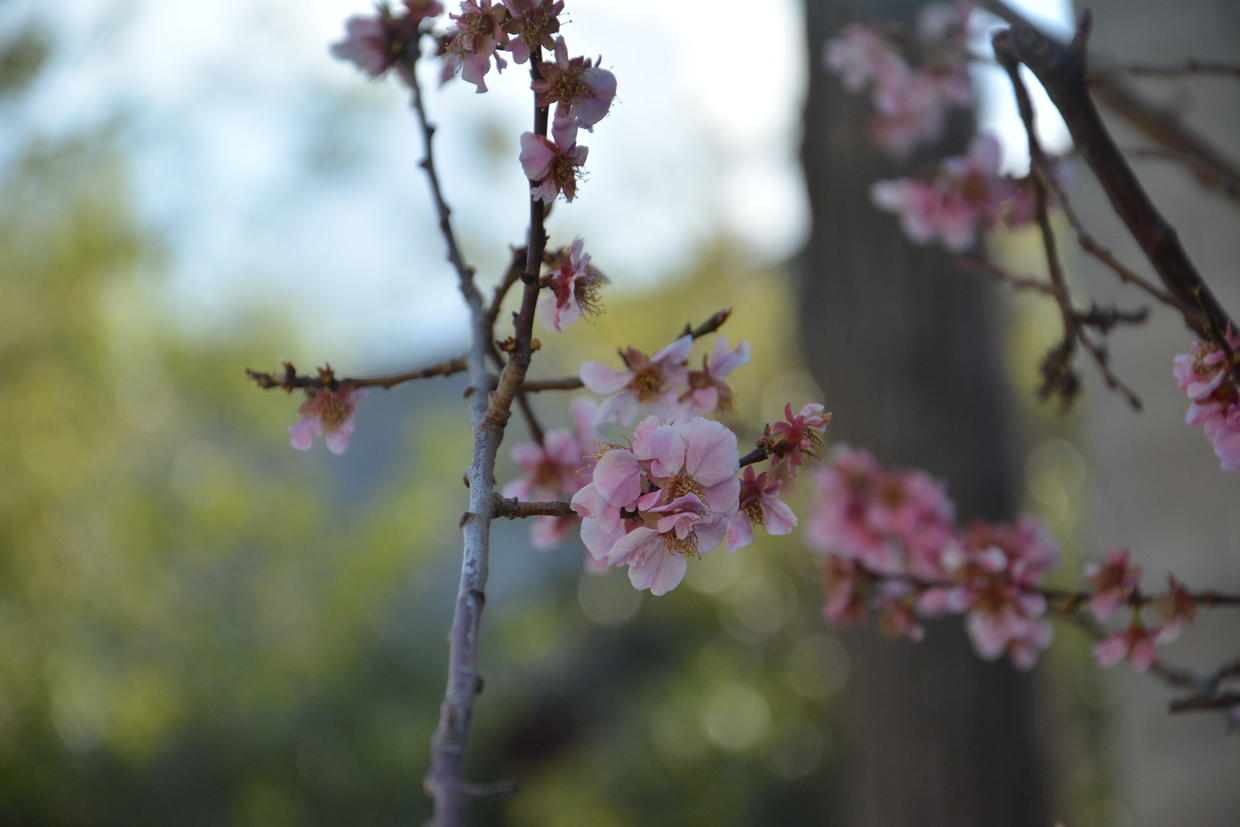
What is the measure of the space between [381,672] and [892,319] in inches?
79.6

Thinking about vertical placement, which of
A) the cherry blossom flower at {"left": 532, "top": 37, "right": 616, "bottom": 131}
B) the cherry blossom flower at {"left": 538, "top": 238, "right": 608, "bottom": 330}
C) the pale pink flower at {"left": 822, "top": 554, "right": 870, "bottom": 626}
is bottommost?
the pale pink flower at {"left": 822, "top": 554, "right": 870, "bottom": 626}

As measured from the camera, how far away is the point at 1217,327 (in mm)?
500

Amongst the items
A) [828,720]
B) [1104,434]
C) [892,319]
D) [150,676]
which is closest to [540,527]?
[892,319]

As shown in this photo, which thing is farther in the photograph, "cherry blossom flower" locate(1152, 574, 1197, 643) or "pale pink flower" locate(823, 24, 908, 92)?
"pale pink flower" locate(823, 24, 908, 92)

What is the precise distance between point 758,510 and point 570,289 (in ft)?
0.48

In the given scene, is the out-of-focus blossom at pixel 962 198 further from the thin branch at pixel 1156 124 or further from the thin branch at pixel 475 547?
the thin branch at pixel 475 547

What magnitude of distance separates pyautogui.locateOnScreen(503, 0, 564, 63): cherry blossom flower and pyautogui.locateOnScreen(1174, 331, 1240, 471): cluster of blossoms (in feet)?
1.16

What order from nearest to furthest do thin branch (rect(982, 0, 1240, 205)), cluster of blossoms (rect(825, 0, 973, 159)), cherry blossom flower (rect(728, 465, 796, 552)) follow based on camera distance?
cherry blossom flower (rect(728, 465, 796, 552)), thin branch (rect(982, 0, 1240, 205)), cluster of blossoms (rect(825, 0, 973, 159))

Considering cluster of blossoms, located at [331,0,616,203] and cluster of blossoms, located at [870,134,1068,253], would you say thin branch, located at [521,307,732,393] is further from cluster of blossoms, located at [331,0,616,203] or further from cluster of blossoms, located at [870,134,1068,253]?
cluster of blossoms, located at [870,134,1068,253]

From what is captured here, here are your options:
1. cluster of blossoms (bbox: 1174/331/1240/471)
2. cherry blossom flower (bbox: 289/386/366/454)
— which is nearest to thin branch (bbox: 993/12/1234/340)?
cluster of blossoms (bbox: 1174/331/1240/471)

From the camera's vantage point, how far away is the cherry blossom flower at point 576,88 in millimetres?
495

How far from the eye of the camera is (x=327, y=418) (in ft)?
1.90

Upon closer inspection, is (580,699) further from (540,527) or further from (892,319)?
(540,527)

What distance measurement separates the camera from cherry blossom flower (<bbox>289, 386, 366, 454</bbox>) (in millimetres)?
577
